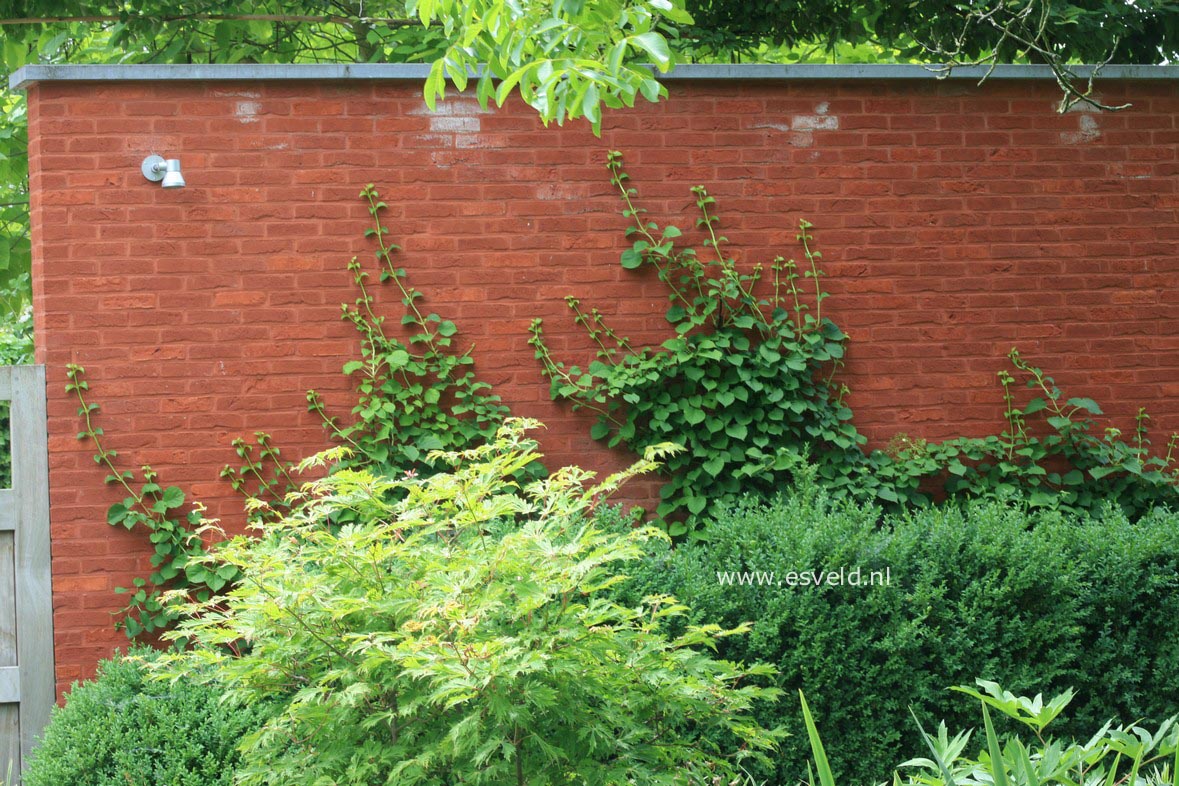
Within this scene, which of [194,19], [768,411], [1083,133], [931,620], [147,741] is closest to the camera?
[147,741]

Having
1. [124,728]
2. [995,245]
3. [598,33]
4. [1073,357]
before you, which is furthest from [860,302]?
[124,728]

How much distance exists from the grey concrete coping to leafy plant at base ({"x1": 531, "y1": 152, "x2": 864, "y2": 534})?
56 cm

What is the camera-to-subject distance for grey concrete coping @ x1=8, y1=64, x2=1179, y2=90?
4641 mm

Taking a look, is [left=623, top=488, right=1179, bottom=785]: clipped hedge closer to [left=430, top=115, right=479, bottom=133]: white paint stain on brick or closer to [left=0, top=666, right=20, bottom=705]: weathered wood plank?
[left=430, top=115, right=479, bottom=133]: white paint stain on brick

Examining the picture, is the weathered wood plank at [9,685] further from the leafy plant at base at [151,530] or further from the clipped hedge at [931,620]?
the clipped hedge at [931,620]

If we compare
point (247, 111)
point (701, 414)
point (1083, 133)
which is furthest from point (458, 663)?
point (1083, 133)

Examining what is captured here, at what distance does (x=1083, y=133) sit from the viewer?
5.14m

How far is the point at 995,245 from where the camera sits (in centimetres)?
510

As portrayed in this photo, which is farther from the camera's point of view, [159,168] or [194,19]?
[194,19]

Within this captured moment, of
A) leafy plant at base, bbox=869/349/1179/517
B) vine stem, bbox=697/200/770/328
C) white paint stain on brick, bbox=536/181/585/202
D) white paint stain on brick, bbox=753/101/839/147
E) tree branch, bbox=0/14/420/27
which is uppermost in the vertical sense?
tree branch, bbox=0/14/420/27

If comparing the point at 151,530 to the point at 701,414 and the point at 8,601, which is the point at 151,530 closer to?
the point at 8,601

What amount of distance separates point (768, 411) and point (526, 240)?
127 cm

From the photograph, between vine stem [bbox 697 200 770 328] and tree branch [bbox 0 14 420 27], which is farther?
tree branch [bbox 0 14 420 27]

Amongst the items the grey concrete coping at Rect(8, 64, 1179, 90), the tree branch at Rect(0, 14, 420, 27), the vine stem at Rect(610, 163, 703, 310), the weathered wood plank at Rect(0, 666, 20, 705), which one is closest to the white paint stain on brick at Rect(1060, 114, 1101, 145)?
the grey concrete coping at Rect(8, 64, 1179, 90)
